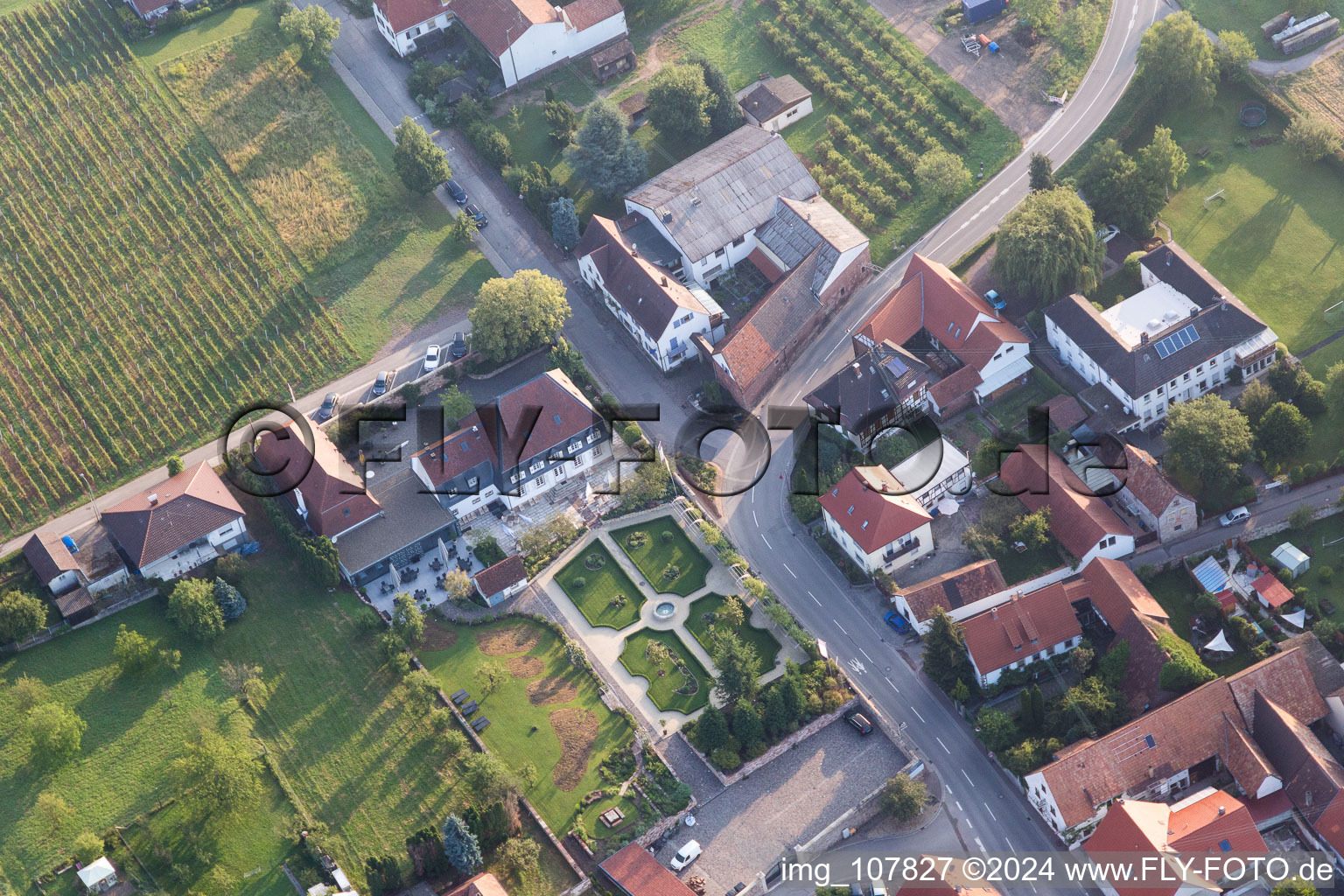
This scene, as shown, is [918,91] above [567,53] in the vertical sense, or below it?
below

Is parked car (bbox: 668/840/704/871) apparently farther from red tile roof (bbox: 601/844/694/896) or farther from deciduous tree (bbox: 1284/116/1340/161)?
deciduous tree (bbox: 1284/116/1340/161)

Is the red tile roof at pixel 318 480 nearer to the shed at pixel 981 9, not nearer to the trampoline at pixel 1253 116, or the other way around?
the shed at pixel 981 9

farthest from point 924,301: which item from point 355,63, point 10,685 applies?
point 10,685

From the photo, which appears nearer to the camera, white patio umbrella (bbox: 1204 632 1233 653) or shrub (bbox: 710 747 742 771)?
shrub (bbox: 710 747 742 771)

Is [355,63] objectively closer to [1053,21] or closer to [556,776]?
[1053,21]

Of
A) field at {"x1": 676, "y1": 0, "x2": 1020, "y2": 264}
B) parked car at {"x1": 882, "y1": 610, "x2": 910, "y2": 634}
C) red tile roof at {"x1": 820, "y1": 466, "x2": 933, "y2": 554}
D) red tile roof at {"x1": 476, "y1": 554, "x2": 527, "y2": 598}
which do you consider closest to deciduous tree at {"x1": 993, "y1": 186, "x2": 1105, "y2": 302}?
field at {"x1": 676, "y1": 0, "x2": 1020, "y2": 264}

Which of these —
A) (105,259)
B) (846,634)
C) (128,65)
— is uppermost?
(128,65)
